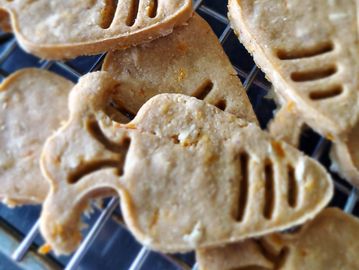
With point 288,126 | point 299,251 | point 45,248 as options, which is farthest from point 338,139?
point 45,248

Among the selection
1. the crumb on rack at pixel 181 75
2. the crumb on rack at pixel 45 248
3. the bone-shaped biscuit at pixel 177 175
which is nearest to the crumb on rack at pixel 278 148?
the bone-shaped biscuit at pixel 177 175

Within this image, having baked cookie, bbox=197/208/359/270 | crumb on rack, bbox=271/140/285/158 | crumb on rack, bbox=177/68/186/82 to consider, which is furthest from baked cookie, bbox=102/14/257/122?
baked cookie, bbox=197/208/359/270

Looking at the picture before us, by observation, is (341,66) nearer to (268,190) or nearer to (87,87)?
(268,190)

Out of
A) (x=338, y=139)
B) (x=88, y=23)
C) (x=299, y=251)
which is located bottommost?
(x=299, y=251)

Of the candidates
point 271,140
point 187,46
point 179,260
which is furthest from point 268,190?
point 187,46

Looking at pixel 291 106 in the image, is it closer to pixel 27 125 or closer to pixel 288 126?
pixel 288 126
